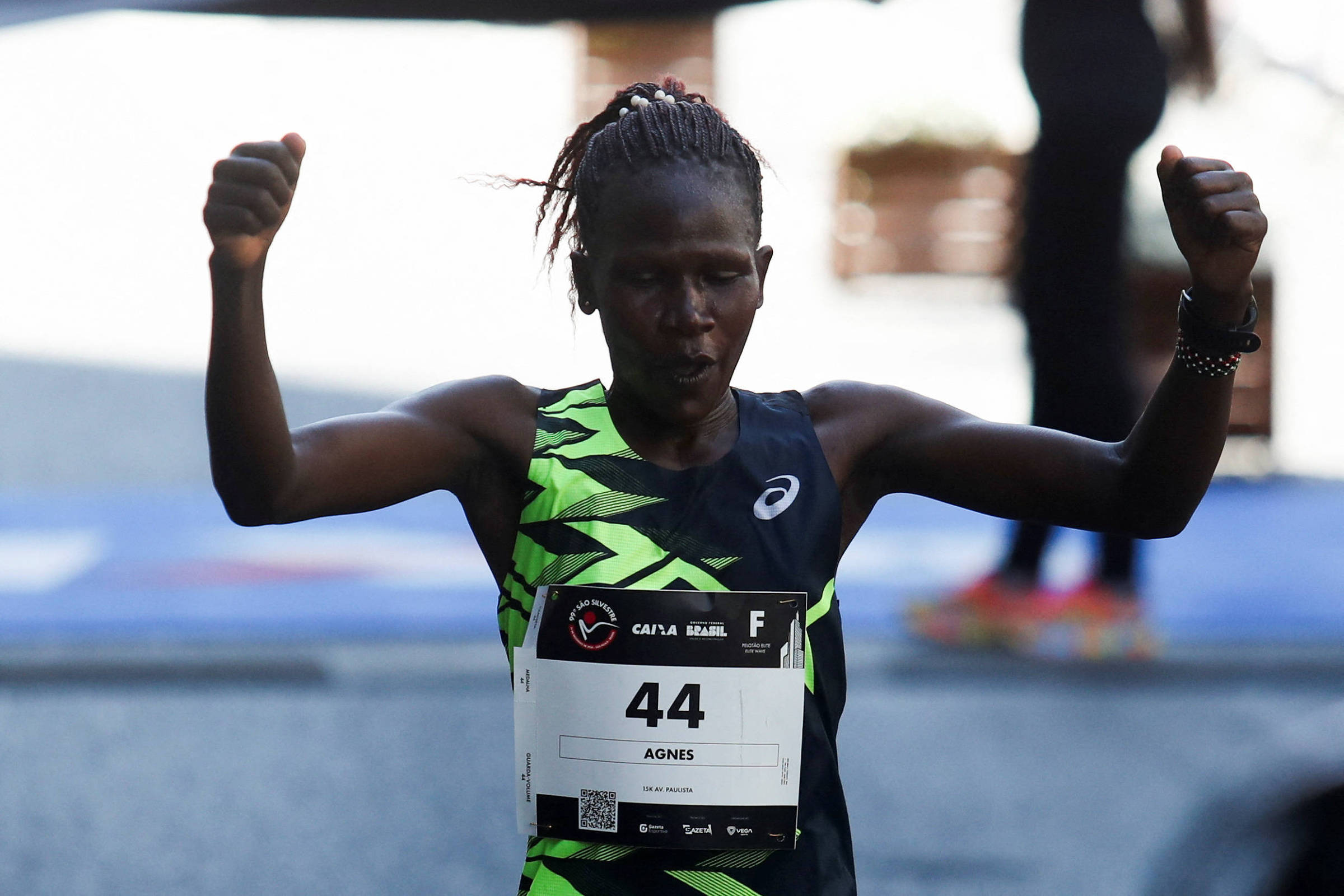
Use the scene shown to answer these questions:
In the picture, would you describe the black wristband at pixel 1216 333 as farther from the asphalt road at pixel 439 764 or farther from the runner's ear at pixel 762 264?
the asphalt road at pixel 439 764

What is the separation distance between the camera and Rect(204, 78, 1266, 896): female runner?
1709 millimetres

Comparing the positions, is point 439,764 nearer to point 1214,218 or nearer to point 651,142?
point 651,142

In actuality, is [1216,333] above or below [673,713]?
above

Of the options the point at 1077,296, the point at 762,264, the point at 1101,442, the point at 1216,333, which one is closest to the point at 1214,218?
the point at 1216,333

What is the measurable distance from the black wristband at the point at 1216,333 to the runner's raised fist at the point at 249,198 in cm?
94

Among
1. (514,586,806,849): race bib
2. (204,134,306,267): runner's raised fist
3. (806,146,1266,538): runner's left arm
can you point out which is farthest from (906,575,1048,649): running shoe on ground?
(204,134,306,267): runner's raised fist

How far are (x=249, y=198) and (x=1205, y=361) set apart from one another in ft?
3.34

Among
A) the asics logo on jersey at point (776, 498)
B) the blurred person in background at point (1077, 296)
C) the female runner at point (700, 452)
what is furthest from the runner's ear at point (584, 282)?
the blurred person in background at point (1077, 296)

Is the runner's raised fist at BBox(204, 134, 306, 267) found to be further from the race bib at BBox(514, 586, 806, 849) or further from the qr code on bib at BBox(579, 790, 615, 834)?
the qr code on bib at BBox(579, 790, 615, 834)

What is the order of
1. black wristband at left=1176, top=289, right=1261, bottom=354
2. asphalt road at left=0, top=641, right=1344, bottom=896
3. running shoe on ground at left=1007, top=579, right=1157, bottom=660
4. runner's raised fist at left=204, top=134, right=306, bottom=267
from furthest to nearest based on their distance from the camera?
running shoe on ground at left=1007, top=579, right=1157, bottom=660 → asphalt road at left=0, top=641, right=1344, bottom=896 → black wristband at left=1176, top=289, right=1261, bottom=354 → runner's raised fist at left=204, top=134, right=306, bottom=267

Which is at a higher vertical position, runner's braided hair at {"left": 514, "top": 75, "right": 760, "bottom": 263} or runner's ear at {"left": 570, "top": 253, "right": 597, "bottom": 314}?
runner's braided hair at {"left": 514, "top": 75, "right": 760, "bottom": 263}

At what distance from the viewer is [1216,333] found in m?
1.68

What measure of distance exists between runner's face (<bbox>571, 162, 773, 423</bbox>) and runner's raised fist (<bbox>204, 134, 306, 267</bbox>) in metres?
0.39

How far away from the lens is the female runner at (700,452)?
171 cm
